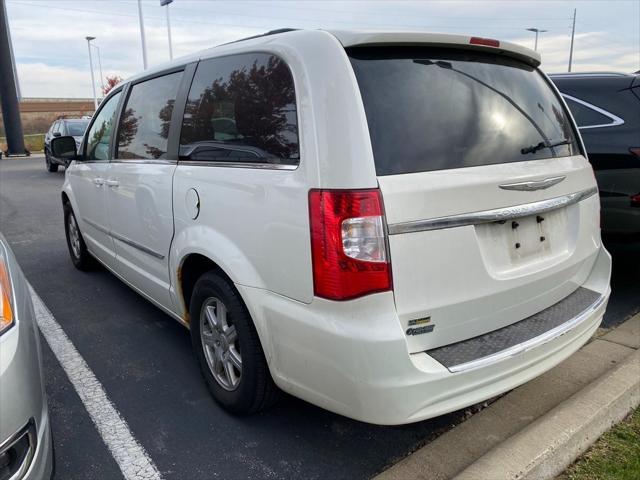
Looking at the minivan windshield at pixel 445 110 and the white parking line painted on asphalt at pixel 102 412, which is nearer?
the minivan windshield at pixel 445 110

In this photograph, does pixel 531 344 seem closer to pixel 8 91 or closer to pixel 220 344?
pixel 220 344

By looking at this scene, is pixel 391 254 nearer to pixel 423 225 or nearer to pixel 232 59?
pixel 423 225

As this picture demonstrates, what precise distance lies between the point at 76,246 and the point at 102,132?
156cm

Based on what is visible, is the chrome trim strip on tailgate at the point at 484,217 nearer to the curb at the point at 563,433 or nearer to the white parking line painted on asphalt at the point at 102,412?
the curb at the point at 563,433

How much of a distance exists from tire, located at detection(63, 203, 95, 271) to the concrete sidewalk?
3.95 m

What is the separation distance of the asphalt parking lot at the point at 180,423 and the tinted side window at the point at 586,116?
42.4 inches

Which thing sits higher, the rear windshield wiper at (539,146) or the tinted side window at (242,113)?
the tinted side window at (242,113)

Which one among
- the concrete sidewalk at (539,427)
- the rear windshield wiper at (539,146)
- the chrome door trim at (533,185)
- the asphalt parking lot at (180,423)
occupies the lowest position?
the asphalt parking lot at (180,423)

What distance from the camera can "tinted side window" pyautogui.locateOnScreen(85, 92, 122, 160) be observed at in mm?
4043

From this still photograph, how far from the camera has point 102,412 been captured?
277 centimetres

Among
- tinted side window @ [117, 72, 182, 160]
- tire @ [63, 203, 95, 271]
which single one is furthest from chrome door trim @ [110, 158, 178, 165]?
tire @ [63, 203, 95, 271]

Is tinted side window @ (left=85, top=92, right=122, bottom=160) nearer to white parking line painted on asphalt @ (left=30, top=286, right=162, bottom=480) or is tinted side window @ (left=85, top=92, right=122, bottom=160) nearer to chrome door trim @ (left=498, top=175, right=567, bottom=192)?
white parking line painted on asphalt @ (left=30, top=286, right=162, bottom=480)

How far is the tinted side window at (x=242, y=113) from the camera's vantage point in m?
2.20

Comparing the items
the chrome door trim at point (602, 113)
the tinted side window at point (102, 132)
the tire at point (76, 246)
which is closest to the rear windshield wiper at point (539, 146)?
the chrome door trim at point (602, 113)
